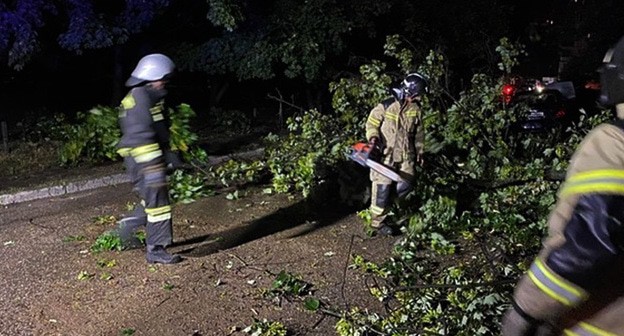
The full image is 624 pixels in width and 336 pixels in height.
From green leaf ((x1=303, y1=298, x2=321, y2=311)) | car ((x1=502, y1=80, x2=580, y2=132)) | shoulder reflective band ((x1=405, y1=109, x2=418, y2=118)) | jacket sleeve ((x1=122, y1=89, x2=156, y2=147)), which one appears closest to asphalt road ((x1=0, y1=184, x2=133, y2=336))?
jacket sleeve ((x1=122, y1=89, x2=156, y2=147))

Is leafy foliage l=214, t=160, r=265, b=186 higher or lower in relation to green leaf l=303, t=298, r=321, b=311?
lower

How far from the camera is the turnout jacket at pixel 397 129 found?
6246mm

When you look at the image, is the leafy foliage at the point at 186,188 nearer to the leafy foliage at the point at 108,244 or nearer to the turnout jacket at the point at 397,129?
the leafy foliage at the point at 108,244

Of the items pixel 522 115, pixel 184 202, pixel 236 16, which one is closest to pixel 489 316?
pixel 184 202

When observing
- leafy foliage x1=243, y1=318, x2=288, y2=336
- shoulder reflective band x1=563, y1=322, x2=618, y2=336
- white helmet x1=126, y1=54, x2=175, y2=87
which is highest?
shoulder reflective band x1=563, y1=322, x2=618, y2=336

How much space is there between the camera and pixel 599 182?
A: 1634 millimetres

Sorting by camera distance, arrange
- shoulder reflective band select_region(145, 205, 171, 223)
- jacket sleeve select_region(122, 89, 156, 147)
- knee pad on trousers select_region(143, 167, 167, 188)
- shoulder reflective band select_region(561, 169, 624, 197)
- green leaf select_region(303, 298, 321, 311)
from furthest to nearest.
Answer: shoulder reflective band select_region(145, 205, 171, 223)
knee pad on trousers select_region(143, 167, 167, 188)
jacket sleeve select_region(122, 89, 156, 147)
green leaf select_region(303, 298, 321, 311)
shoulder reflective band select_region(561, 169, 624, 197)

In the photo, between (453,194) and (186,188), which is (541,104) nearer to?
(453,194)

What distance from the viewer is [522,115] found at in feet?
28.3

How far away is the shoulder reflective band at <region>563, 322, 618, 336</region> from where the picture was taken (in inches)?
71.1

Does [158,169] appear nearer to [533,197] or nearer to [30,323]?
[30,323]

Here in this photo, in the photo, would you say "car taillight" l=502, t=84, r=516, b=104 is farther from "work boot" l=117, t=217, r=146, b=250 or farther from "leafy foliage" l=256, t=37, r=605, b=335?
"work boot" l=117, t=217, r=146, b=250

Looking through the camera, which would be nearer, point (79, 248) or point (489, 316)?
point (489, 316)

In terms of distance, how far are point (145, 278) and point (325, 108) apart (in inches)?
435
